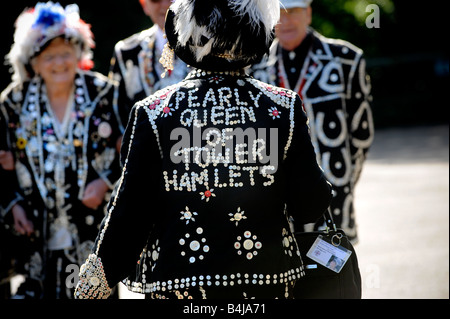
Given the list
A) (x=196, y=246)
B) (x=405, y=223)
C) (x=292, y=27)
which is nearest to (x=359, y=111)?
(x=292, y=27)

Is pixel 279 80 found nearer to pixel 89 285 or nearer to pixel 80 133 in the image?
pixel 80 133

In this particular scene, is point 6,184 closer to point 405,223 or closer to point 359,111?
point 359,111

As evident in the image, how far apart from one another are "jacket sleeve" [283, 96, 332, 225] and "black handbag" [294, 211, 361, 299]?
0.22 m

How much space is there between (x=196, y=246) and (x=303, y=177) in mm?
410

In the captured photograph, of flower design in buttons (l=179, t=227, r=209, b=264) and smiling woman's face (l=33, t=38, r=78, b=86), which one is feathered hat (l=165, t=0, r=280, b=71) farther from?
smiling woman's face (l=33, t=38, r=78, b=86)

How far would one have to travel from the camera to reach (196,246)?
7.47ft

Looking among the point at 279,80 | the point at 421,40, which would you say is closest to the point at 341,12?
the point at 421,40

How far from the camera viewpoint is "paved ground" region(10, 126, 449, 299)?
16.5ft

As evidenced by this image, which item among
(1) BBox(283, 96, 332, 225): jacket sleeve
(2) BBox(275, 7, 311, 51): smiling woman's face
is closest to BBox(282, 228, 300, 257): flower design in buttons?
(1) BBox(283, 96, 332, 225): jacket sleeve

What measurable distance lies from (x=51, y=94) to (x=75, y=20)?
1.49 ft

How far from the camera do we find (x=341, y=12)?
63.7 feet

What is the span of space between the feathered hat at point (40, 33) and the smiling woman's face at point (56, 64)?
4cm

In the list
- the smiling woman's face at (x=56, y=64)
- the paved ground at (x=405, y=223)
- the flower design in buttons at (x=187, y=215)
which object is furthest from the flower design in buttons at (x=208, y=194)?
the smiling woman's face at (x=56, y=64)

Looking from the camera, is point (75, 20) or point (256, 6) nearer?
point (256, 6)
